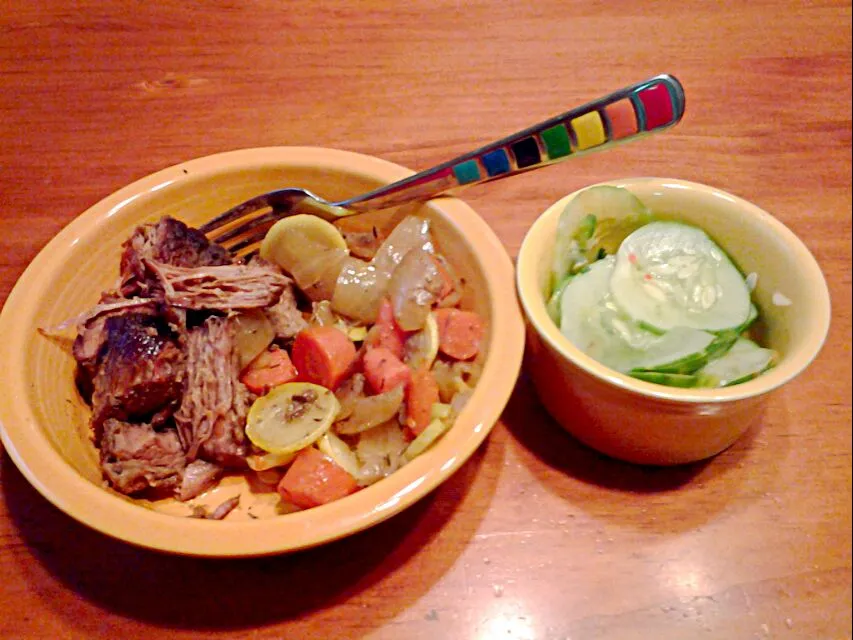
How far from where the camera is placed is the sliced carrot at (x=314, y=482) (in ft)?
2.77

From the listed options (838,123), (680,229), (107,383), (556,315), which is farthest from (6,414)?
A: (838,123)

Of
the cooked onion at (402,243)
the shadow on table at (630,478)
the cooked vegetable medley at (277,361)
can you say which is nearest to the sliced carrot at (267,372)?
the cooked vegetable medley at (277,361)

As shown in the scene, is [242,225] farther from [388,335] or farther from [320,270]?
[388,335]

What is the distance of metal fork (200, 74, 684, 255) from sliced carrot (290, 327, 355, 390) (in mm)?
234

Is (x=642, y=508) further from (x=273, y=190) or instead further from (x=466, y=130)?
(x=466, y=130)

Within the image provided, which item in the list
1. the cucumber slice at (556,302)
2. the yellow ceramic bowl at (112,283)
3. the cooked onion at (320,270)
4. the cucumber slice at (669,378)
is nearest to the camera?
the yellow ceramic bowl at (112,283)

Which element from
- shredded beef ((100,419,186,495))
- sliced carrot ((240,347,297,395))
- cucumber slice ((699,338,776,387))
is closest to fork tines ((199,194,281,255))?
sliced carrot ((240,347,297,395))

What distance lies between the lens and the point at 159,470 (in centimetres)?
90

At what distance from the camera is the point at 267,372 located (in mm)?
1022

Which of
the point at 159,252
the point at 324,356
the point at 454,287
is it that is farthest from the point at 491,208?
the point at 159,252

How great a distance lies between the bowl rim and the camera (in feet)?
2.68

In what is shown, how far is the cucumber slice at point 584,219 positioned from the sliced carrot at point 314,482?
1.45ft

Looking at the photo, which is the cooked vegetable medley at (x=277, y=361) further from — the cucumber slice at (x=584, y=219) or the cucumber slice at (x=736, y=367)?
the cucumber slice at (x=736, y=367)

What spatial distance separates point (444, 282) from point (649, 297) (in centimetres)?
31
